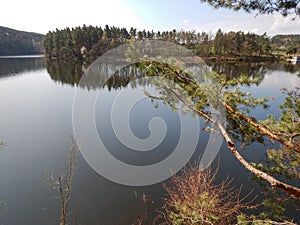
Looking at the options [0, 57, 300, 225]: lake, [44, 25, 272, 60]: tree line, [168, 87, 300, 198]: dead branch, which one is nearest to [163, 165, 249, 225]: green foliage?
[168, 87, 300, 198]: dead branch

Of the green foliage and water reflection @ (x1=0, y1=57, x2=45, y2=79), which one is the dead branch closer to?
the green foliage

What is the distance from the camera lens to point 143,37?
1855 inches

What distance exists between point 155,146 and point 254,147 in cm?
443

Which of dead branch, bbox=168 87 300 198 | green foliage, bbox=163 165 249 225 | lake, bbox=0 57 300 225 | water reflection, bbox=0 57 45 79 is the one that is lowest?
lake, bbox=0 57 300 225

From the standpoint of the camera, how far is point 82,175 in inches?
306

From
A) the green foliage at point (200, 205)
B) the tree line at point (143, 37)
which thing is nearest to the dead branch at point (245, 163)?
the green foliage at point (200, 205)

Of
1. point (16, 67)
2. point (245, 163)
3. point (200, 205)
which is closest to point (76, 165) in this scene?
point (200, 205)

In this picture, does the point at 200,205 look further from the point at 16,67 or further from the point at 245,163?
the point at 16,67

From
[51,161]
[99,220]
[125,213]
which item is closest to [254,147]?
[125,213]

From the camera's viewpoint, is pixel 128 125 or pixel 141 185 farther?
pixel 128 125

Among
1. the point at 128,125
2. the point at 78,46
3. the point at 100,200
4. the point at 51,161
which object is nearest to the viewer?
the point at 100,200

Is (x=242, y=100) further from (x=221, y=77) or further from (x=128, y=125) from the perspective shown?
(x=128, y=125)

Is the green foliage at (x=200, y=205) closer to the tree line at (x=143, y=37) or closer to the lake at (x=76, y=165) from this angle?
the lake at (x=76, y=165)

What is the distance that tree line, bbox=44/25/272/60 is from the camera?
4685cm
